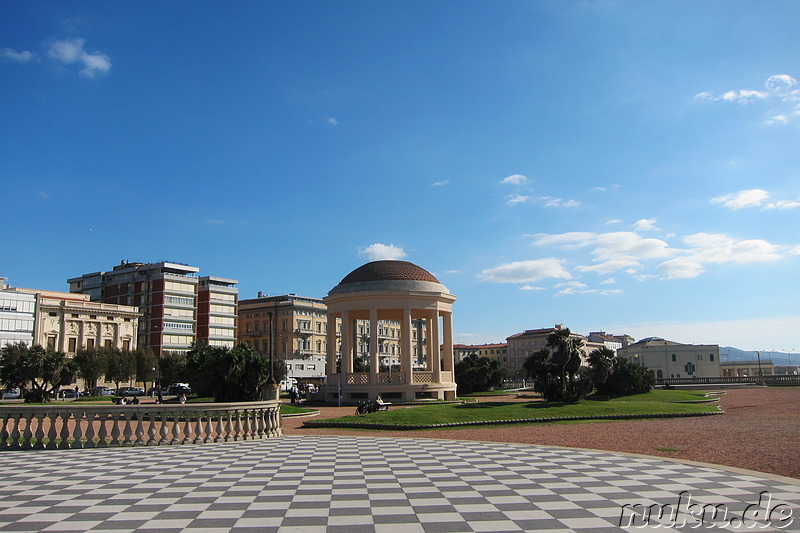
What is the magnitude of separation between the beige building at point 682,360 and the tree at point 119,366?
108168mm

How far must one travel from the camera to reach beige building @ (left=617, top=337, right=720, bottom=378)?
146500mm

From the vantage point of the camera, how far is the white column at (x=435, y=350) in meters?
51.8

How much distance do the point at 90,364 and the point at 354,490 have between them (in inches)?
2971

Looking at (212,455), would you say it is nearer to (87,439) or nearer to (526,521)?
(87,439)

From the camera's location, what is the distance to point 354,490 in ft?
42.9

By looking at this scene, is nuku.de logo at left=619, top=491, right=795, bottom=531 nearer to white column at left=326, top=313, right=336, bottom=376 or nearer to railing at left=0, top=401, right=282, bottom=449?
railing at left=0, top=401, right=282, bottom=449

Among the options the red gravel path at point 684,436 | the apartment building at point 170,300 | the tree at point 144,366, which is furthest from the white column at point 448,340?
the apartment building at point 170,300

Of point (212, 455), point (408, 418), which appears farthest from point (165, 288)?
point (212, 455)

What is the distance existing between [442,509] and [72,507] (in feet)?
22.4

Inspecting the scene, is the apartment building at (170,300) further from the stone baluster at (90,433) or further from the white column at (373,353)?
the stone baluster at (90,433)

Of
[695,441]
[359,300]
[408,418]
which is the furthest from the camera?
[359,300]

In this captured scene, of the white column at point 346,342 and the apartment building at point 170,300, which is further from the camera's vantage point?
the apartment building at point 170,300

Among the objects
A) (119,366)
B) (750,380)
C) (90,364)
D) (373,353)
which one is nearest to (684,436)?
(373,353)

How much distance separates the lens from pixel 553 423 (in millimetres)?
31719
